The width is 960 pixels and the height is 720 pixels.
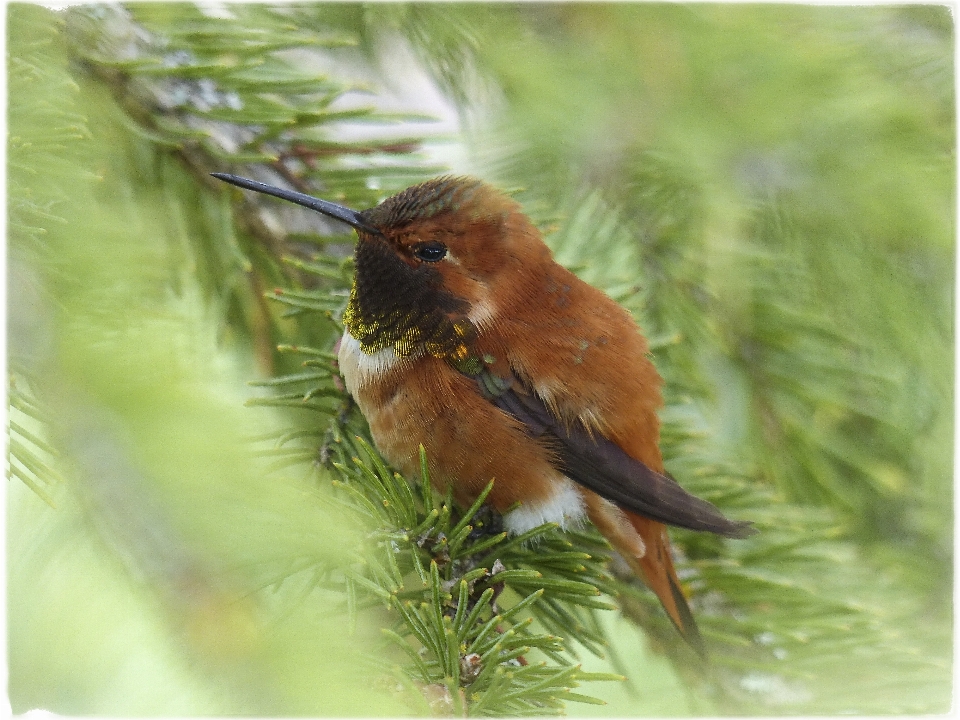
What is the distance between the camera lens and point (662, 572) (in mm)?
956

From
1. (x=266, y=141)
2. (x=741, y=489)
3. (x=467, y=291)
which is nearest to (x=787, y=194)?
(x=741, y=489)

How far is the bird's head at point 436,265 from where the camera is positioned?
0.88 metres

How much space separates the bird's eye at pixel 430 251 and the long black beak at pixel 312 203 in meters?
0.05

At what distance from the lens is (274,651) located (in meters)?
0.33

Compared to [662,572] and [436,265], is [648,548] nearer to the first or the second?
[662,572]

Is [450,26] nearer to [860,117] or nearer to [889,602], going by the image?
[860,117]

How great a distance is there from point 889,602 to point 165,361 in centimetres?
102

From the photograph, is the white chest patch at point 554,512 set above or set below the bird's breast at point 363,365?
below

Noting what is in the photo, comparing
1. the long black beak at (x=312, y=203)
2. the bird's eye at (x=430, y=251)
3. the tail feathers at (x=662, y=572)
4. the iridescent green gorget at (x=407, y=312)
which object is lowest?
the tail feathers at (x=662, y=572)

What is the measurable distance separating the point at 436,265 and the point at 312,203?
0.15 m

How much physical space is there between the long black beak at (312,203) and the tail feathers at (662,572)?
0.44m

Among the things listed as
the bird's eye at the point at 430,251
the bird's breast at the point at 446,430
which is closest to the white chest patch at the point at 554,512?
the bird's breast at the point at 446,430

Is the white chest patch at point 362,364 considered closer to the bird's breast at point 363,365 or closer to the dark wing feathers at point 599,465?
the bird's breast at point 363,365

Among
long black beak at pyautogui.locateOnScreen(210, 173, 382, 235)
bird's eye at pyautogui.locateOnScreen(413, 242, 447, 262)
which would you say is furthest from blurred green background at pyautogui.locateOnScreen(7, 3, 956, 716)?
bird's eye at pyautogui.locateOnScreen(413, 242, 447, 262)
